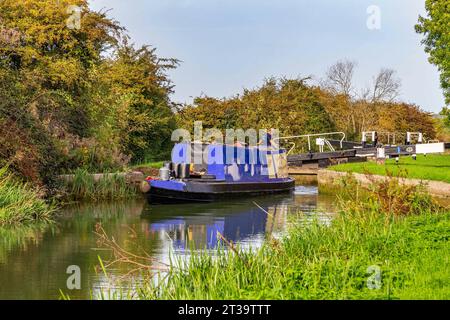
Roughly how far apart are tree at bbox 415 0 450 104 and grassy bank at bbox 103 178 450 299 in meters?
23.3

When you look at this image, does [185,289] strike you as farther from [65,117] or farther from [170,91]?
[170,91]

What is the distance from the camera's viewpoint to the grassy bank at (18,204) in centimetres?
1775

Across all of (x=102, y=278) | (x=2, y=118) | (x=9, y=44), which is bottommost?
(x=102, y=278)

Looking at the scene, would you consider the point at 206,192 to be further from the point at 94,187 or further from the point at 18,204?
the point at 18,204

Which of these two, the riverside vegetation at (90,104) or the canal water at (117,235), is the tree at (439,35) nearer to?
the riverside vegetation at (90,104)

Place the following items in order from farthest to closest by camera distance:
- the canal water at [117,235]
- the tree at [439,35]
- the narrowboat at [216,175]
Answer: the tree at [439,35]
the narrowboat at [216,175]
the canal water at [117,235]

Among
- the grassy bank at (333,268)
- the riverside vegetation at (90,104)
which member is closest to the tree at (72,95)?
the riverside vegetation at (90,104)

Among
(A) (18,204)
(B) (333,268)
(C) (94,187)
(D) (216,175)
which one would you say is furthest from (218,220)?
(B) (333,268)

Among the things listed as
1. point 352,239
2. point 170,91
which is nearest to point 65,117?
point 170,91

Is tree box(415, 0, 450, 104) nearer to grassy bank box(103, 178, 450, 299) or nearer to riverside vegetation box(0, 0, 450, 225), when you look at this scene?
riverside vegetation box(0, 0, 450, 225)

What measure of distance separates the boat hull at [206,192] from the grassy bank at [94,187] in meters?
1.31

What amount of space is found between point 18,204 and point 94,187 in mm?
6613

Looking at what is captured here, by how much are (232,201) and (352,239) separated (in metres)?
15.0

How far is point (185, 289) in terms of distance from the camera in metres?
8.24
